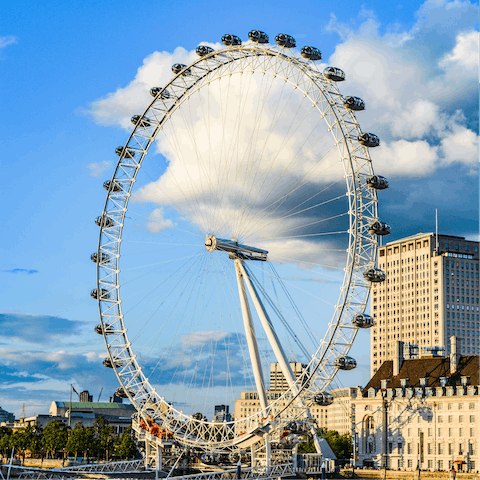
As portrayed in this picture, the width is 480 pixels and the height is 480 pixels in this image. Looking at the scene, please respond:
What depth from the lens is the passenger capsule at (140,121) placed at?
81875 mm

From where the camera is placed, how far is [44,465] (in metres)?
120

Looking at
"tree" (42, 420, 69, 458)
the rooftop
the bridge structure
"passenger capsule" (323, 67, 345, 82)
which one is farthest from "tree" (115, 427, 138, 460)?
"passenger capsule" (323, 67, 345, 82)

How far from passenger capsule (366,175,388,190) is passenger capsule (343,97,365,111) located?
6.02 metres

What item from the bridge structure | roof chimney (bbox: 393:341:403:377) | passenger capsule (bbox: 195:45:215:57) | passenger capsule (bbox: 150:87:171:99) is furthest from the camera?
roof chimney (bbox: 393:341:403:377)

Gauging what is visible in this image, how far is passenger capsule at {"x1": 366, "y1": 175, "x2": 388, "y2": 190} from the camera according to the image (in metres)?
64.5

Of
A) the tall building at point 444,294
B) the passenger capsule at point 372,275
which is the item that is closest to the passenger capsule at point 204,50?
the passenger capsule at point 372,275

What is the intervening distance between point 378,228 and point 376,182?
3.91m

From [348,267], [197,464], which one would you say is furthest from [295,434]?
[348,267]

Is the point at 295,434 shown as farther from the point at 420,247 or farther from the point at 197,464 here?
the point at 420,247

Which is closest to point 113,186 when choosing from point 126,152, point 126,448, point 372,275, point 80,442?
point 126,152

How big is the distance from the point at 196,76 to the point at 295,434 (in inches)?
1427

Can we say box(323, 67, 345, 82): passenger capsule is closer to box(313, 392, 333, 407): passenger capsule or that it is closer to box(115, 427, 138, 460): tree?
box(313, 392, 333, 407): passenger capsule

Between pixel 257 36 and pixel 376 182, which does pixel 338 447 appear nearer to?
pixel 376 182

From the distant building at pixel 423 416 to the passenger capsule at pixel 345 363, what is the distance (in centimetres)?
3932
